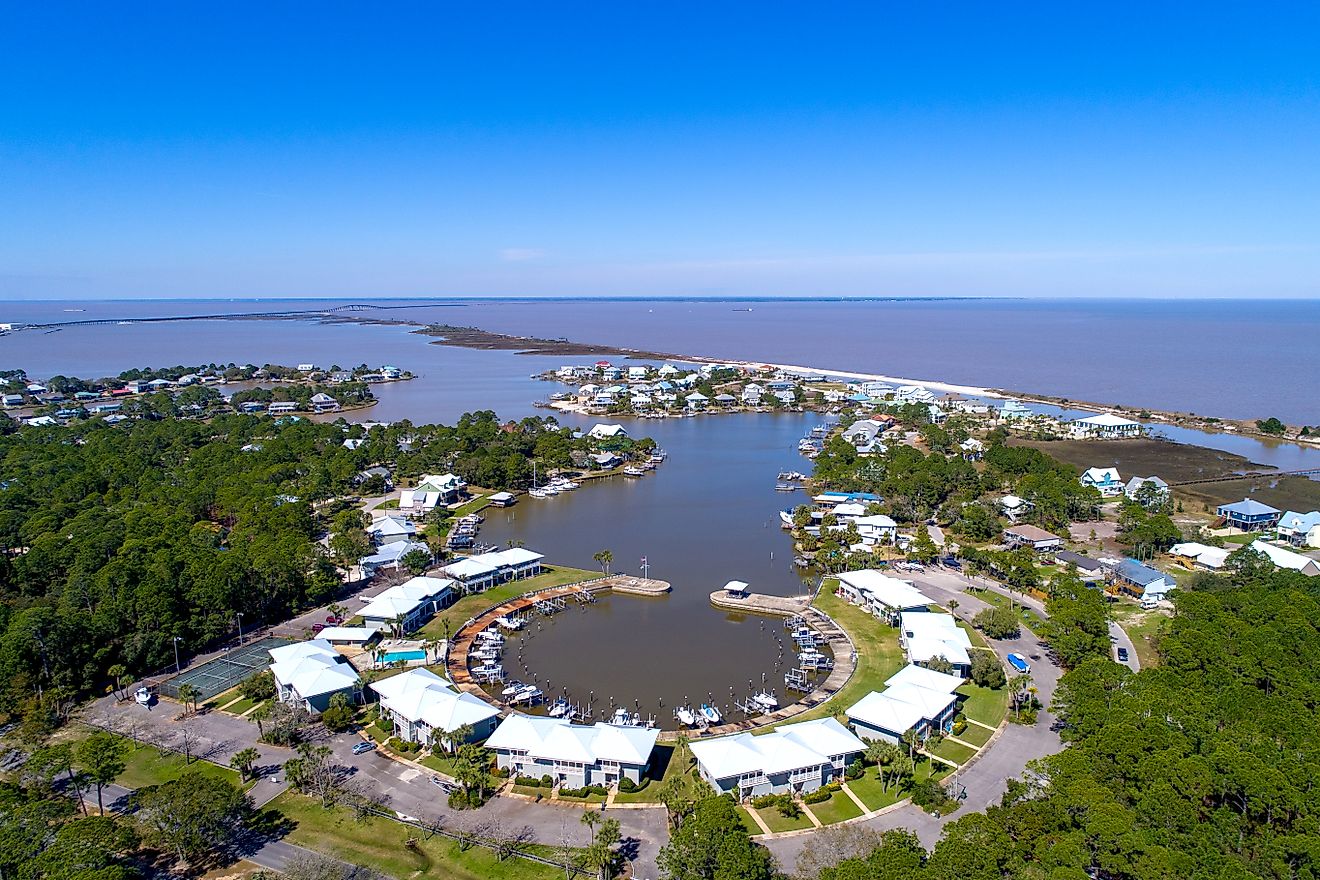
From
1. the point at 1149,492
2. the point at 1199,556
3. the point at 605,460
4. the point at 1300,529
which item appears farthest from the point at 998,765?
the point at 605,460

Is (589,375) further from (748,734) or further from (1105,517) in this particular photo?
(748,734)

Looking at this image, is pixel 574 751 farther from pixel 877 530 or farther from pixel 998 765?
pixel 877 530

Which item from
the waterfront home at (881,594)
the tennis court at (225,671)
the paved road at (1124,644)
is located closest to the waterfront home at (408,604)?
the tennis court at (225,671)

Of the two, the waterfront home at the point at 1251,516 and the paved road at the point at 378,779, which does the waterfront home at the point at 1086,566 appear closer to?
the waterfront home at the point at 1251,516

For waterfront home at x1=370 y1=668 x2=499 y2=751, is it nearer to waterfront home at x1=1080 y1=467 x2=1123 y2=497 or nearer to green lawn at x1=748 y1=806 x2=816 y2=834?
green lawn at x1=748 y1=806 x2=816 y2=834

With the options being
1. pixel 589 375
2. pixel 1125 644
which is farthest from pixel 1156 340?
pixel 1125 644

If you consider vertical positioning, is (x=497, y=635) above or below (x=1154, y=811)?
below
